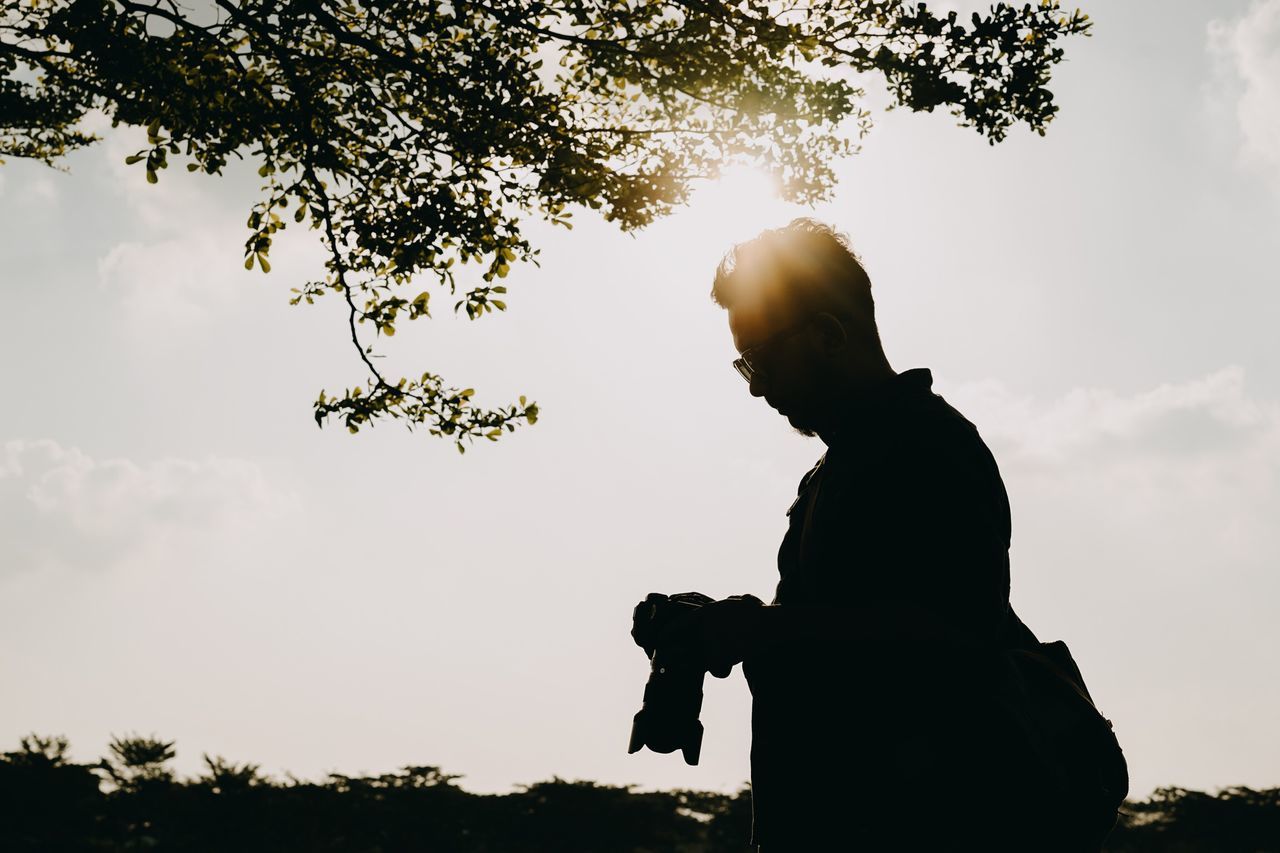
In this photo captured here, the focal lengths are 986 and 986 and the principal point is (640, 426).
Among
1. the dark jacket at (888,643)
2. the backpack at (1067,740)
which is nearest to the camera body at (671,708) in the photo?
the dark jacket at (888,643)

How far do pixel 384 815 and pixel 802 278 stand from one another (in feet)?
32.3

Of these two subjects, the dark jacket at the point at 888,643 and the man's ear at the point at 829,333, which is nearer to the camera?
the dark jacket at the point at 888,643

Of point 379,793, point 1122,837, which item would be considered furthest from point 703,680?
point 1122,837

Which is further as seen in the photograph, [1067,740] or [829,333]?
[829,333]

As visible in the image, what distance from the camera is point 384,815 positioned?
35.0ft

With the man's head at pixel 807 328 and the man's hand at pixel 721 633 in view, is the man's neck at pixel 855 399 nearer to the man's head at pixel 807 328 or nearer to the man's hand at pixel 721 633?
the man's head at pixel 807 328

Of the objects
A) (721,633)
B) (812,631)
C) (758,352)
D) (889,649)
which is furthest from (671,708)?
(758,352)

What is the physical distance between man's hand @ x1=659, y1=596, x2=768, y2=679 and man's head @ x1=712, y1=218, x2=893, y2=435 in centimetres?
61

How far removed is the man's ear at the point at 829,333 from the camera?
254cm

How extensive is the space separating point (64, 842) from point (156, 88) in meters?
7.20

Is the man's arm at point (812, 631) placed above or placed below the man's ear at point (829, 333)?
below

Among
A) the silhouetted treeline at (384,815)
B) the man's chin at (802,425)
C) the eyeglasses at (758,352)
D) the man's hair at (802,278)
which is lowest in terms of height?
the silhouetted treeline at (384,815)

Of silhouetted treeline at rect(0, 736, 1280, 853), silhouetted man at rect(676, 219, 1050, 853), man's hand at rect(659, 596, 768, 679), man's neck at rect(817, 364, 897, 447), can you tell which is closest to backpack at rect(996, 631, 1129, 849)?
silhouetted man at rect(676, 219, 1050, 853)

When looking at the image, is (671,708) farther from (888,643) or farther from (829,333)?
(829,333)
